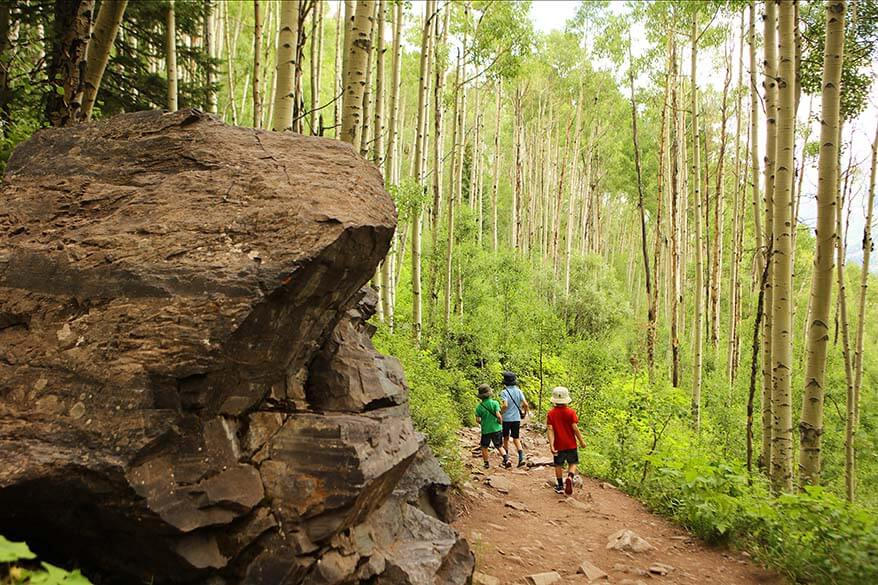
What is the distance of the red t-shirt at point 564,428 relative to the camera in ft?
21.2

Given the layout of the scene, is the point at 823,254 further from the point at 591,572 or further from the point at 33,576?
the point at 33,576

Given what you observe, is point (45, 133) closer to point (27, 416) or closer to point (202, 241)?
point (202, 241)

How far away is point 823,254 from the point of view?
5438mm

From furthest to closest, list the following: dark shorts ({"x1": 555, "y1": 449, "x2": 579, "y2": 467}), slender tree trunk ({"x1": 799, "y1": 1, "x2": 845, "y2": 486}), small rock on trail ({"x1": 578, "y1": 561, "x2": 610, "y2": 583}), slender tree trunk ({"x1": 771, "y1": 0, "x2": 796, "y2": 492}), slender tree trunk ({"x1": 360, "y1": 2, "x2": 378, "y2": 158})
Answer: dark shorts ({"x1": 555, "y1": 449, "x2": 579, "y2": 467}) < slender tree trunk ({"x1": 360, "y1": 2, "x2": 378, "y2": 158}) < slender tree trunk ({"x1": 771, "y1": 0, "x2": 796, "y2": 492}) < slender tree trunk ({"x1": 799, "y1": 1, "x2": 845, "y2": 486}) < small rock on trail ({"x1": 578, "y1": 561, "x2": 610, "y2": 583})

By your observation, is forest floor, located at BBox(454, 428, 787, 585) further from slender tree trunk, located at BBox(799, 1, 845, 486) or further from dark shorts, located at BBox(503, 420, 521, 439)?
slender tree trunk, located at BBox(799, 1, 845, 486)

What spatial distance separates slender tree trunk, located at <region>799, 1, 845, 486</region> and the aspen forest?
0.9 inches

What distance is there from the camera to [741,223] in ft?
62.0

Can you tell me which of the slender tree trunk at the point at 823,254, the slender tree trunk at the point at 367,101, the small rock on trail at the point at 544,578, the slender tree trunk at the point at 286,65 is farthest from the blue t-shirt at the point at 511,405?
the slender tree trunk at the point at 286,65

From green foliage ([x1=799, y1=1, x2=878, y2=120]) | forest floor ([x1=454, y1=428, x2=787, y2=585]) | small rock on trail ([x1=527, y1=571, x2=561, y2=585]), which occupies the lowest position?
forest floor ([x1=454, y1=428, x2=787, y2=585])

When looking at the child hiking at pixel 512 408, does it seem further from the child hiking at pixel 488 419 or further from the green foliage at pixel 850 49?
the green foliage at pixel 850 49

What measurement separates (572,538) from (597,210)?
25.2 meters

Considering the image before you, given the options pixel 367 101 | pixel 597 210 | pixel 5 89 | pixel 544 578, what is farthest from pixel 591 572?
pixel 597 210

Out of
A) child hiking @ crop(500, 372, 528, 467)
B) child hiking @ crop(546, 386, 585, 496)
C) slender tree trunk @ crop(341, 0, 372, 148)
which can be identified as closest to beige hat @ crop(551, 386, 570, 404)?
child hiking @ crop(546, 386, 585, 496)

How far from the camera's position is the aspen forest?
5.41 meters
